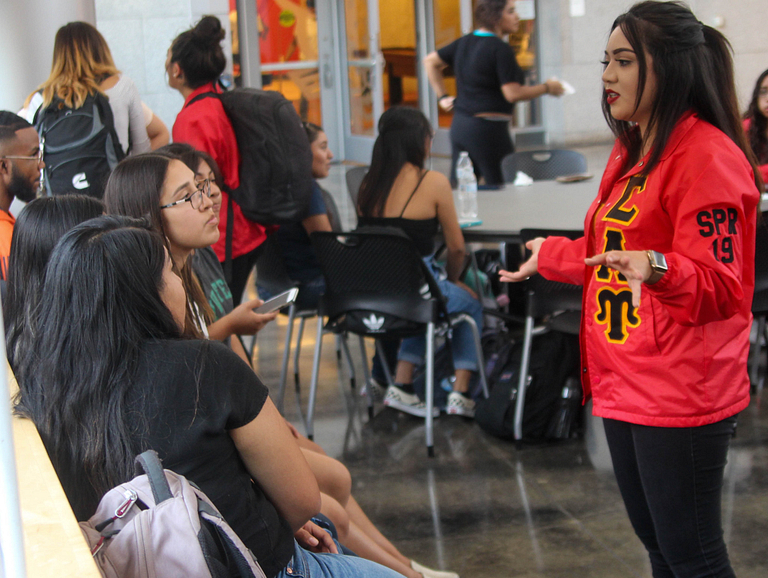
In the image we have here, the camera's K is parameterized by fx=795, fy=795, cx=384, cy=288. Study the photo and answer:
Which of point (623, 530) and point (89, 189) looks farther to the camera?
point (89, 189)

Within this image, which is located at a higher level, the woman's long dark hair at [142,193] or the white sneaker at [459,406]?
the woman's long dark hair at [142,193]

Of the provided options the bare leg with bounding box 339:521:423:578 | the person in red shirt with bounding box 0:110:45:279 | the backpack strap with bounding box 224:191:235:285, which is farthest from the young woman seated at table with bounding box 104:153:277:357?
the backpack strap with bounding box 224:191:235:285

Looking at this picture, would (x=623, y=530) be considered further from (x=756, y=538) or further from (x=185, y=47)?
(x=185, y=47)

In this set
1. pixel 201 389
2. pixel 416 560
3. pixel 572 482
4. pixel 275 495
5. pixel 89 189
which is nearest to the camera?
pixel 201 389

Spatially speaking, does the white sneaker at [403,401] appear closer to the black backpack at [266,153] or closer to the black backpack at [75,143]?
the black backpack at [266,153]

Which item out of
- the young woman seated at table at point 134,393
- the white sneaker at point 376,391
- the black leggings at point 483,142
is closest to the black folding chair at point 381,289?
the white sneaker at point 376,391

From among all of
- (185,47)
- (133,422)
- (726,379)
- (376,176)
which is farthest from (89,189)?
(726,379)

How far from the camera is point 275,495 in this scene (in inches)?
56.7

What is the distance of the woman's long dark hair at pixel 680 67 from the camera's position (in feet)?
4.69

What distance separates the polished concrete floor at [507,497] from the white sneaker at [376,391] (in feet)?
0.44

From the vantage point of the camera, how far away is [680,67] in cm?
143

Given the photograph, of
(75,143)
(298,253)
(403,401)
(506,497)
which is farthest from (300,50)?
(506,497)

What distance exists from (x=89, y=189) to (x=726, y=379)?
258 centimetres

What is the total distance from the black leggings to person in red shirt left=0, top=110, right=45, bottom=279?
297 centimetres
